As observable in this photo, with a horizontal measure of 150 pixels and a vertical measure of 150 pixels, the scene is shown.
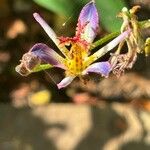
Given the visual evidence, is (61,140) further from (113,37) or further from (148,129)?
(113,37)

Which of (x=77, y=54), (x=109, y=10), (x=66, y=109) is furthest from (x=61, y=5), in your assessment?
(x=66, y=109)

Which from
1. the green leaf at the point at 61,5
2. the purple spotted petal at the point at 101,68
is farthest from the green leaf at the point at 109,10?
the purple spotted petal at the point at 101,68

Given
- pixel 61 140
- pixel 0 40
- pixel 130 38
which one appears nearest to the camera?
pixel 130 38

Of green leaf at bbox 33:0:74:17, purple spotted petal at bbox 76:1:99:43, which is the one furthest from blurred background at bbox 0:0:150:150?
purple spotted petal at bbox 76:1:99:43

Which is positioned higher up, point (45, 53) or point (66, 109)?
point (45, 53)

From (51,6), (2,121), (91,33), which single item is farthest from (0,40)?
(91,33)

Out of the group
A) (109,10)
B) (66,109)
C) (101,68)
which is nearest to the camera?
(101,68)

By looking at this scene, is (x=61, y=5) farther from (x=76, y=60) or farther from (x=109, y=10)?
(x=76, y=60)
